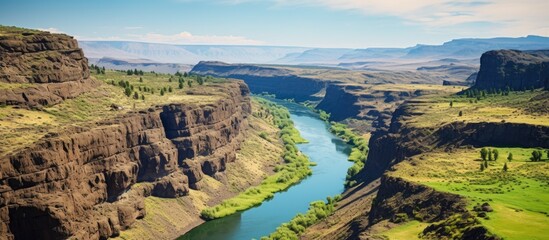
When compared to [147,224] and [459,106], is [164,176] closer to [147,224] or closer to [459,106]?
[147,224]

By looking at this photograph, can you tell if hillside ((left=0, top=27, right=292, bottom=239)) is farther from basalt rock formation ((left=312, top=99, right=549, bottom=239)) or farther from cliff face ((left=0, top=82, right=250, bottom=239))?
basalt rock formation ((left=312, top=99, right=549, bottom=239))

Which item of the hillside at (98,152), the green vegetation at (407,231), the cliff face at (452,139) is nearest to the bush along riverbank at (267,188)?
the hillside at (98,152)

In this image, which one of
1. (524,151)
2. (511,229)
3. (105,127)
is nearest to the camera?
(511,229)

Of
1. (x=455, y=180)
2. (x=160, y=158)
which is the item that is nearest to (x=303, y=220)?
(x=455, y=180)

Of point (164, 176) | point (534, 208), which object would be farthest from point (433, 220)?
point (164, 176)

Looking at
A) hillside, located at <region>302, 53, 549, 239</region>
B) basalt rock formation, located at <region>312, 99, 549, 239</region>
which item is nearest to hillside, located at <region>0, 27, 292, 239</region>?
hillside, located at <region>302, 53, 549, 239</region>

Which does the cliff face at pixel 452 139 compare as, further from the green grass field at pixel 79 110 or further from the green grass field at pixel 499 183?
the green grass field at pixel 79 110
